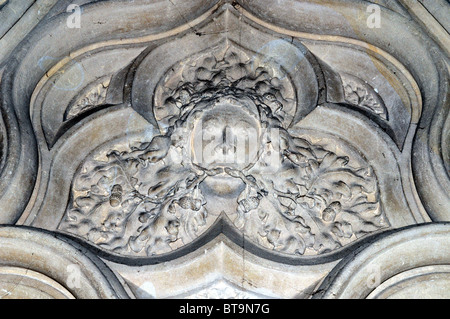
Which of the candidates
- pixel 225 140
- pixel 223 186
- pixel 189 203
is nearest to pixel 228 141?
pixel 225 140

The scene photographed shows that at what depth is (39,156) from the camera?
4.43 meters

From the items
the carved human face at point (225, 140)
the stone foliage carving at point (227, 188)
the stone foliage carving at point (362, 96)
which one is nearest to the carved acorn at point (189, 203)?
the stone foliage carving at point (227, 188)

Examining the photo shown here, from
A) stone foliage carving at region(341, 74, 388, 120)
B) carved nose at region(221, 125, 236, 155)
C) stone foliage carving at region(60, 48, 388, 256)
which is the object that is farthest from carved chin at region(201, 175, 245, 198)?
stone foliage carving at region(341, 74, 388, 120)

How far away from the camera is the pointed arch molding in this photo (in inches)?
169

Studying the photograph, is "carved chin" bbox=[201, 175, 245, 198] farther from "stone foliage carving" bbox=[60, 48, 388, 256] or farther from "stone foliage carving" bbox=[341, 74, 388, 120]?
"stone foliage carving" bbox=[341, 74, 388, 120]

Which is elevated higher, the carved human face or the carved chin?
the carved human face

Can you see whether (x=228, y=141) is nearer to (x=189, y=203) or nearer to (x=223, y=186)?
(x=223, y=186)

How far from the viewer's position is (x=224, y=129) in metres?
4.38

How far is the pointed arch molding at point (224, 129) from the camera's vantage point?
4.29 m

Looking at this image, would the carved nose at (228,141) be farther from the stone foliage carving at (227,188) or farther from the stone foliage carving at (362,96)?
the stone foliage carving at (362,96)

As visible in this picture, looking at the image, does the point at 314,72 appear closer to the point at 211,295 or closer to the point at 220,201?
the point at 220,201

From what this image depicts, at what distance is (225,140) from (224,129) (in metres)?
0.06

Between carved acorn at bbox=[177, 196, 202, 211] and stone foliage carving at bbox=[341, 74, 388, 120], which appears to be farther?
stone foliage carving at bbox=[341, 74, 388, 120]

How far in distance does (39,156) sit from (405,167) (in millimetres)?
2019
